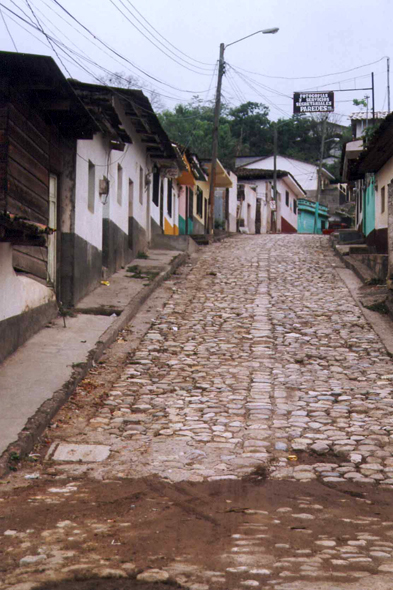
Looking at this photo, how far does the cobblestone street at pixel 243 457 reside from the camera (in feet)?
12.5

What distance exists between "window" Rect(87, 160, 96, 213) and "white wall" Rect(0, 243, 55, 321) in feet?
12.4

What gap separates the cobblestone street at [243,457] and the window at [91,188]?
2741 mm

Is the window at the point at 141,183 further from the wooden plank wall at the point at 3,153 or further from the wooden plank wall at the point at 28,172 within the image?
the wooden plank wall at the point at 3,153

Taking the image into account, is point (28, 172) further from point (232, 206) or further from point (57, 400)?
point (232, 206)

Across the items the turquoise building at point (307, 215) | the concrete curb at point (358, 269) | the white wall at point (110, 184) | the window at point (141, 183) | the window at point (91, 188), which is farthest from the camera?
the turquoise building at point (307, 215)

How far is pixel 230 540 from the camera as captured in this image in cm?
414

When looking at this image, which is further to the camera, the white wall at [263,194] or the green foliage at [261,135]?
the green foliage at [261,135]

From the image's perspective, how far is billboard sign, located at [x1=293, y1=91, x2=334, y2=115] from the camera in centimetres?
5256

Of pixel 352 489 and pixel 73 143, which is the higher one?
pixel 73 143

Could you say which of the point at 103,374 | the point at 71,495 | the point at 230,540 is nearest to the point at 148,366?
the point at 103,374

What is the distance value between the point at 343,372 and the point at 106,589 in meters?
6.25

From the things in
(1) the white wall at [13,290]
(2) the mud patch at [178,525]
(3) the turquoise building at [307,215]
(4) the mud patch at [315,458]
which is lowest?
(4) the mud patch at [315,458]

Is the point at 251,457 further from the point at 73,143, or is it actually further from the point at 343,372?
the point at 73,143

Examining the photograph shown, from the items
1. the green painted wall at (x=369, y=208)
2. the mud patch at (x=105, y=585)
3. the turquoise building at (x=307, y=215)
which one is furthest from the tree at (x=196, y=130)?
the mud patch at (x=105, y=585)
